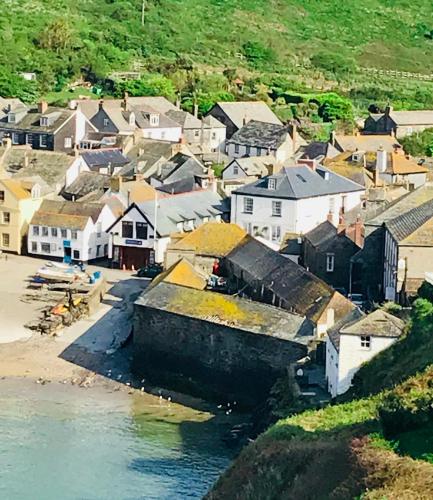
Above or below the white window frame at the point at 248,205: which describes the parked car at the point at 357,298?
below

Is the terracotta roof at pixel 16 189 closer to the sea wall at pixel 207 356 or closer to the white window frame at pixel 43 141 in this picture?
the white window frame at pixel 43 141

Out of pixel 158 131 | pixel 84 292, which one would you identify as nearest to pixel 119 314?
pixel 84 292

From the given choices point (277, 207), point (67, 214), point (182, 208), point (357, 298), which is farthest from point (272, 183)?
point (357, 298)

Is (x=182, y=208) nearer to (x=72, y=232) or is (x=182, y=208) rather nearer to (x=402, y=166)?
(x=72, y=232)

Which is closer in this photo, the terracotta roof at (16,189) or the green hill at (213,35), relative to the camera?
the terracotta roof at (16,189)

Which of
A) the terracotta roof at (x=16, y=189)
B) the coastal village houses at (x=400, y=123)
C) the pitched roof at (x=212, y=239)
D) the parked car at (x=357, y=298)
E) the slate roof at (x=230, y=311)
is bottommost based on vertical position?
the parked car at (x=357, y=298)

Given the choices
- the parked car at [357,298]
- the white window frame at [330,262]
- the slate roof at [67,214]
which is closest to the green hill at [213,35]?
the slate roof at [67,214]

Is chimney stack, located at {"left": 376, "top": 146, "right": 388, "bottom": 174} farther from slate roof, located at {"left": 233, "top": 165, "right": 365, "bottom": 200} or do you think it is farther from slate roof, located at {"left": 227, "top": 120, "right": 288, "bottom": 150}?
slate roof, located at {"left": 227, "top": 120, "right": 288, "bottom": 150}
